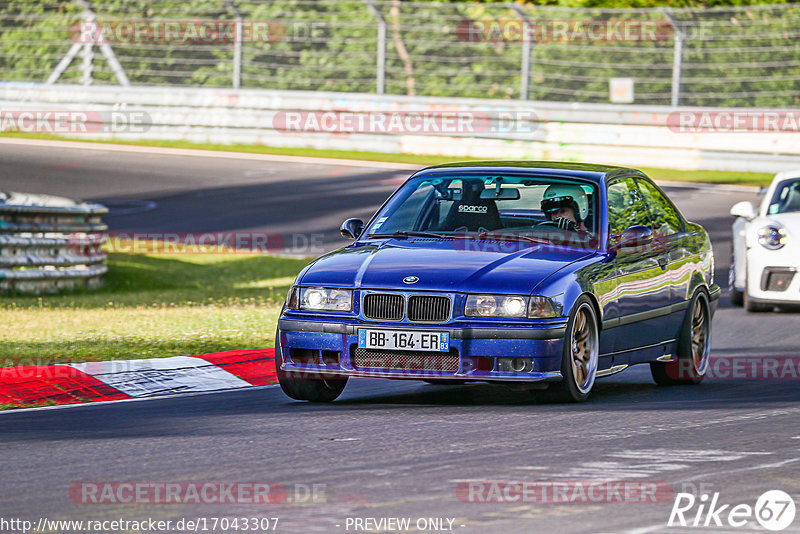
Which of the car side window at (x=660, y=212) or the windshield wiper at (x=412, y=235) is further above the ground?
the car side window at (x=660, y=212)

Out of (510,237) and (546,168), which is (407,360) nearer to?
(510,237)

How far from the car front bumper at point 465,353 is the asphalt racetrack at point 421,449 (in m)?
0.24

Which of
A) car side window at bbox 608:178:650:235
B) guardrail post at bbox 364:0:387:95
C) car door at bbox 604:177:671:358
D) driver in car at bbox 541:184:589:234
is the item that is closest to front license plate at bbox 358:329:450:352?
car door at bbox 604:177:671:358

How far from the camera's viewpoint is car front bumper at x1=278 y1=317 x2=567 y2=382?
783 centimetres

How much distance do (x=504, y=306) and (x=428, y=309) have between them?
0.42 m

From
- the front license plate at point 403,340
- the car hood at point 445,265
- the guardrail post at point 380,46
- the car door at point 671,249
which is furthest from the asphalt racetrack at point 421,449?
the guardrail post at point 380,46

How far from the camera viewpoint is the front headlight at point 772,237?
13656 millimetres

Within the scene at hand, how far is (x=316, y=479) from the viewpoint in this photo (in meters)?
6.04

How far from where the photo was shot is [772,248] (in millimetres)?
13688

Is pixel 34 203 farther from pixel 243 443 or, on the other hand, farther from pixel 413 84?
pixel 413 84

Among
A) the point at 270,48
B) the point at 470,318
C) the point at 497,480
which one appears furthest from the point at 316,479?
the point at 270,48

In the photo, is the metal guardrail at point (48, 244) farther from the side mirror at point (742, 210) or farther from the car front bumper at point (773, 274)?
the car front bumper at point (773, 274)

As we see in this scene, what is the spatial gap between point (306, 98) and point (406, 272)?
20826mm

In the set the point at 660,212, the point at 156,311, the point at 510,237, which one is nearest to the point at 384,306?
the point at 510,237
